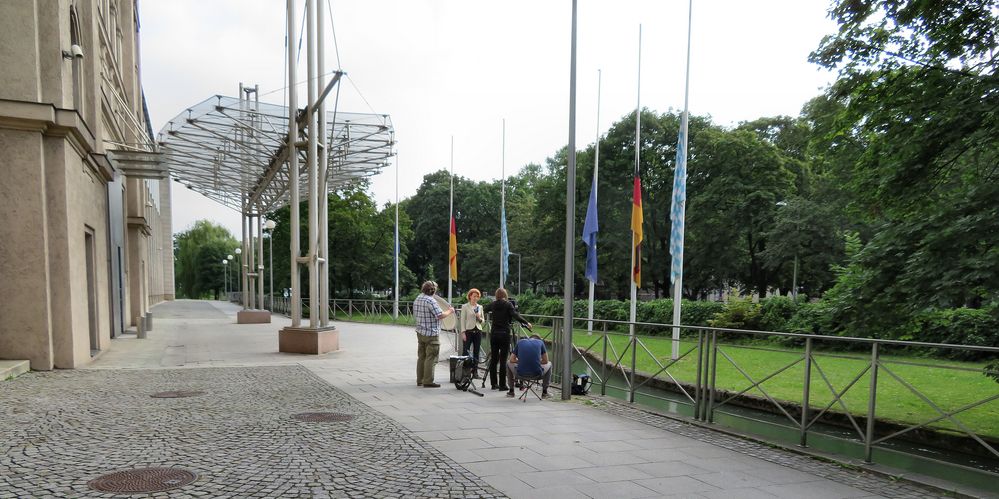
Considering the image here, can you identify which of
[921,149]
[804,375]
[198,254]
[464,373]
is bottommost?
[198,254]

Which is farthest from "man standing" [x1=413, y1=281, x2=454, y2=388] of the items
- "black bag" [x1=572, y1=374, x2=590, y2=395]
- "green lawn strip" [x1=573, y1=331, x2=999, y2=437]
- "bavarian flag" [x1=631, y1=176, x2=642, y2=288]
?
"bavarian flag" [x1=631, y1=176, x2=642, y2=288]

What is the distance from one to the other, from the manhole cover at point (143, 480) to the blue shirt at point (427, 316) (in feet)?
16.8

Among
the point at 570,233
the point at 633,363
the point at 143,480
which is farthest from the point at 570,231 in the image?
the point at 143,480

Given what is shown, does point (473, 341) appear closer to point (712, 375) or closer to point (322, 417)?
point (322, 417)

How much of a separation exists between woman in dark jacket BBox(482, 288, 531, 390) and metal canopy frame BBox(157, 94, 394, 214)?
9.62 m

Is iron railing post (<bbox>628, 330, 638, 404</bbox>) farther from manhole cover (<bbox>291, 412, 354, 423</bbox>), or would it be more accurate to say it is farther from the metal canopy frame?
the metal canopy frame

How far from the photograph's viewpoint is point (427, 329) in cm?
1017

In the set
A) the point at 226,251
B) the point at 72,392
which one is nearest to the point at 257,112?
the point at 72,392

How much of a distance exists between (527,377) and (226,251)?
98.6m

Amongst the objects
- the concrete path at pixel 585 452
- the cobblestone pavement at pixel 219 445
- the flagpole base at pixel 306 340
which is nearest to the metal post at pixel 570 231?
the concrete path at pixel 585 452

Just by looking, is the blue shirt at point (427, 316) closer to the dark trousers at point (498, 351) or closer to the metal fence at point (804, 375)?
the dark trousers at point (498, 351)

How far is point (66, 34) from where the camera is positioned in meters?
12.0

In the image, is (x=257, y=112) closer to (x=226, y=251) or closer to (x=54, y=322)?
(x=54, y=322)

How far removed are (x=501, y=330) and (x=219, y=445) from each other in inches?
194
